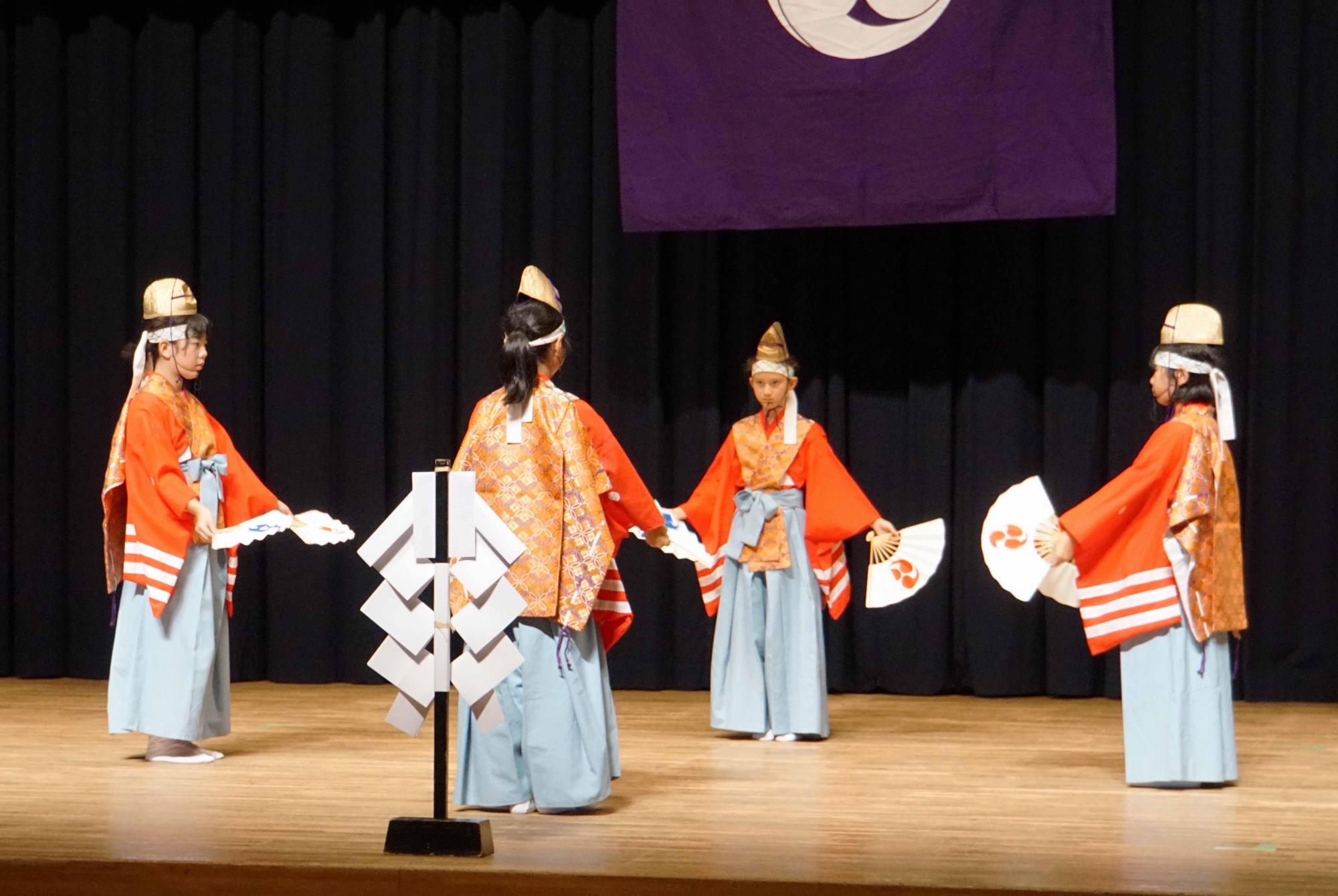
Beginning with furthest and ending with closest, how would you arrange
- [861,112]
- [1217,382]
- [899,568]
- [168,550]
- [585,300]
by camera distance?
[585,300] → [861,112] → [899,568] → [168,550] → [1217,382]

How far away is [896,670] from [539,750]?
2909mm

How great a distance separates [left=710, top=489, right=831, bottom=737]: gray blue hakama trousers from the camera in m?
5.87

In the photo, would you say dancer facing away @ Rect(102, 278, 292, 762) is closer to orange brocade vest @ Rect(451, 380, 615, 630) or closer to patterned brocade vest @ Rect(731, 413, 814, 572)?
orange brocade vest @ Rect(451, 380, 615, 630)

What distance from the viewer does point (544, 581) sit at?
430 centimetres

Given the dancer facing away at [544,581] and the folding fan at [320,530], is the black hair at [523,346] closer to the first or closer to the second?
the dancer facing away at [544,581]

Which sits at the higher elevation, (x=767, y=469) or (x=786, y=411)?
(x=786, y=411)

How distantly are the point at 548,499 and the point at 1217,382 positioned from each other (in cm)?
192

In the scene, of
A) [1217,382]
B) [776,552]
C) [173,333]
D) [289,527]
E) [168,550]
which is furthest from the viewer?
[776,552]

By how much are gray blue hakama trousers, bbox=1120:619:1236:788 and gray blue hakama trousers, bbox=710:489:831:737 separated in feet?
4.26

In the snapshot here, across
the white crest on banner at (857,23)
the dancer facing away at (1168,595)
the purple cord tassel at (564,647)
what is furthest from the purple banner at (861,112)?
the purple cord tassel at (564,647)

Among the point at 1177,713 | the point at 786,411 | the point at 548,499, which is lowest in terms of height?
the point at 1177,713

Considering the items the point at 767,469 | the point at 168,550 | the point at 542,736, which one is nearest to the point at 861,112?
the point at 767,469

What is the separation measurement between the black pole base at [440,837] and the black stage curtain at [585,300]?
334cm

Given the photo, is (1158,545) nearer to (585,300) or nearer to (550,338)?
(550,338)
